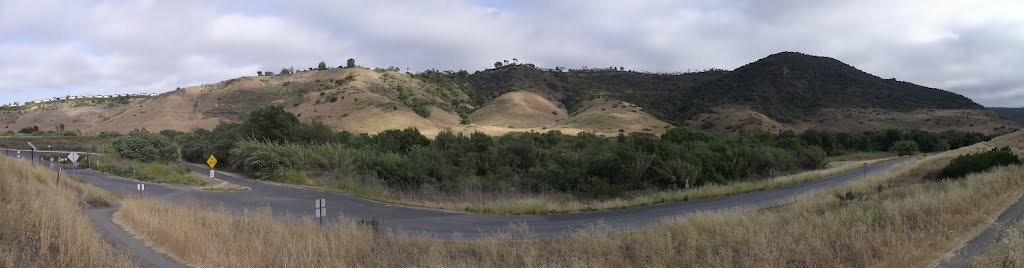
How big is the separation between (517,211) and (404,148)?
2446cm

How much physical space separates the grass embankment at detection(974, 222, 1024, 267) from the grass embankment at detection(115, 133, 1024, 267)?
1.97ft

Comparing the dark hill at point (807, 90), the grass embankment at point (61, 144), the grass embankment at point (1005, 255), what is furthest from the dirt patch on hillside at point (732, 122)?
the grass embankment at point (1005, 255)

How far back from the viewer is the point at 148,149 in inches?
1746

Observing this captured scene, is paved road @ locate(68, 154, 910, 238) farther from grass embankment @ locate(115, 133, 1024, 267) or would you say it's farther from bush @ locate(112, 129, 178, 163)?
bush @ locate(112, 129, 178, 163)

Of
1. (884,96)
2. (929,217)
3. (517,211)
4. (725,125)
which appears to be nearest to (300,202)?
(517,211)

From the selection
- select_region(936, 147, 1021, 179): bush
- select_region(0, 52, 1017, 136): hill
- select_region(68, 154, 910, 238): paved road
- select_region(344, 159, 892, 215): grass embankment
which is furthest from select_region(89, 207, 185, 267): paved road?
select_region(0, 52, 1017, 136): hill

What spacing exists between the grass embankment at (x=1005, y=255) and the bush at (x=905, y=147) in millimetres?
68096

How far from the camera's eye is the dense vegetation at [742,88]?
108 m

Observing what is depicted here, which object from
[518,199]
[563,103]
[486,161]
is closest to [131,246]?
[518,199]

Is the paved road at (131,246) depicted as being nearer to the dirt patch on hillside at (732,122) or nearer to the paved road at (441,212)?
the paved road at (441,212)

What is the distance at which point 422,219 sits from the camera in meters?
17.5

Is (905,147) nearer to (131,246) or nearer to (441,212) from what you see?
(441,212)

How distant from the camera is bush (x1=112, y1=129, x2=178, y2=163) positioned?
4406 centimetres

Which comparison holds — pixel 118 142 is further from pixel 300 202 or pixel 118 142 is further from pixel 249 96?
pixel 249 96
